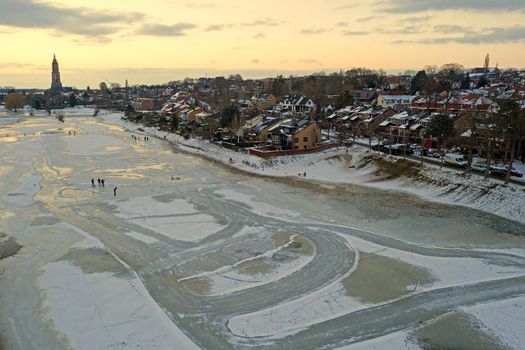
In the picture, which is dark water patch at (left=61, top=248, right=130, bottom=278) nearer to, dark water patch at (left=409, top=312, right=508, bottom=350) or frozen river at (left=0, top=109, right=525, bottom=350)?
frozen river at (left=0, top=109, right=525, bottom=350)

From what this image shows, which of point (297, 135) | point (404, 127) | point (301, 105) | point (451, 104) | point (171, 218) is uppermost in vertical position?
point (451, 104)

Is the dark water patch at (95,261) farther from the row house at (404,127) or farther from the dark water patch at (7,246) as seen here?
the row house at (404,127)

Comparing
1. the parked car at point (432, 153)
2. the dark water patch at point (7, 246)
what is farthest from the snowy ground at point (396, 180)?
the dark water patch at point (7, 246)

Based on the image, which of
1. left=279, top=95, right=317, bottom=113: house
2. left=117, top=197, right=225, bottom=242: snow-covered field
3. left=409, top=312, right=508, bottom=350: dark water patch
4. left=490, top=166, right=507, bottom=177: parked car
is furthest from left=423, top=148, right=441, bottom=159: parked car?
left=279, top=95, right=317, bottom=113: house

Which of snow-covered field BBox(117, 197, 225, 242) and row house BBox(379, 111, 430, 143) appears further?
row house BBox(379, 111, 430, 143)

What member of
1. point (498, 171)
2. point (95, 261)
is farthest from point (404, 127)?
point (95, 261)

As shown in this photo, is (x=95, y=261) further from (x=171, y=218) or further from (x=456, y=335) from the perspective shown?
(x=456, y=335)
